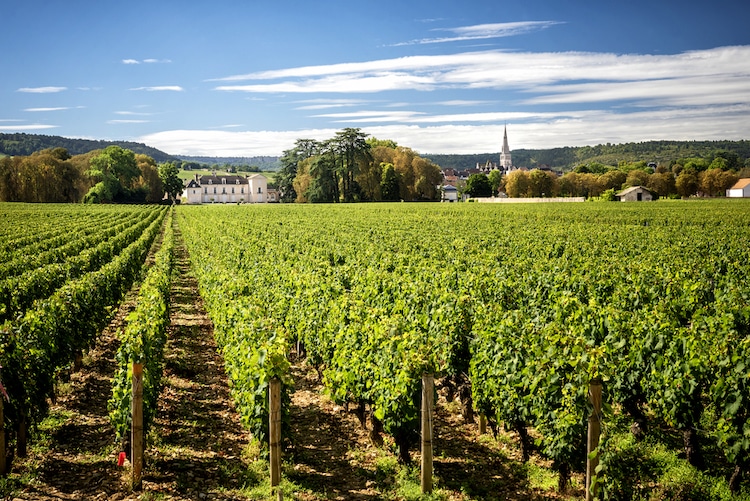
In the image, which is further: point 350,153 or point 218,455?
point 350,153

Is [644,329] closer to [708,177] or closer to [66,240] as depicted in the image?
[66,240]

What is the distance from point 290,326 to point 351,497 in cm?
616

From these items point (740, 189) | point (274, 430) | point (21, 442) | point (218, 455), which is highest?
point (740, 189)

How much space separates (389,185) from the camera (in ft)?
363

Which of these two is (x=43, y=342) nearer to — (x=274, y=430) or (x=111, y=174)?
(x=274, y=430)

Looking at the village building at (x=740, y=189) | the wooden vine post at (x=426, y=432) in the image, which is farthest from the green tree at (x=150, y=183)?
the wooden vine post at (x=426, y=432)

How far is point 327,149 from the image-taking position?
11406cm

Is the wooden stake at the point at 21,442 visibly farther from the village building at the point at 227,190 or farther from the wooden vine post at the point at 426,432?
the village building at the point at 227,190

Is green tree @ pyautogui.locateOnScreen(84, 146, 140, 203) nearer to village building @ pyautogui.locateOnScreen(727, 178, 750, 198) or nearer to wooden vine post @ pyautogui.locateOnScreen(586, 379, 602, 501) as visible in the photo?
wooden vine post @ pyautogui.locateOnScreen(586, 379, 602, 501)

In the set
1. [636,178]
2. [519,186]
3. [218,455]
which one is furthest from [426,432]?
[636,178]

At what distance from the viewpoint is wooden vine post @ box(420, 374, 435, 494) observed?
7.13 meters

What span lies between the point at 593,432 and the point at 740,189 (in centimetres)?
13077

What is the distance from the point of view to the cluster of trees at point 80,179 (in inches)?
4080

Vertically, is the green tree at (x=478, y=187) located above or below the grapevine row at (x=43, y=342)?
above
